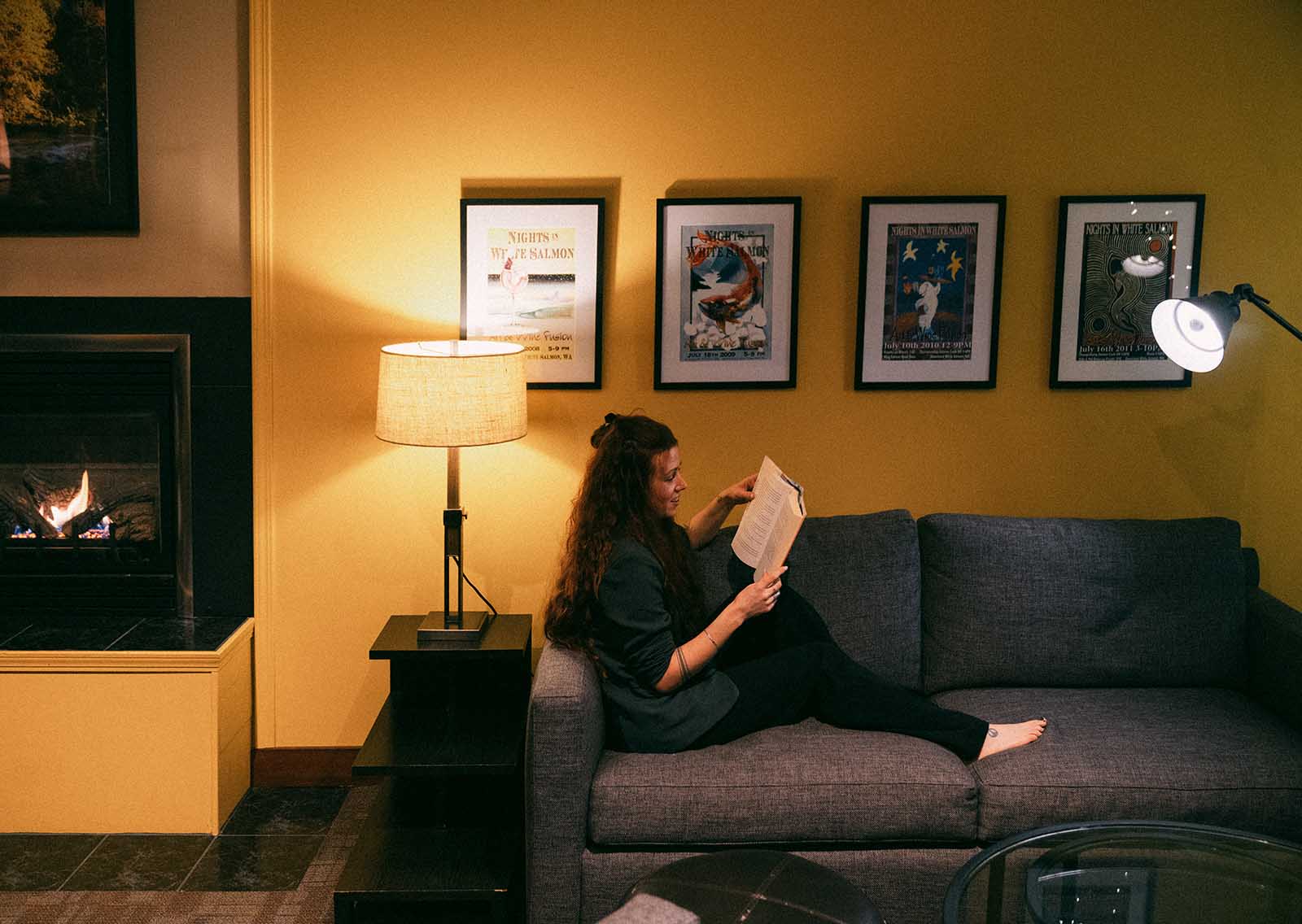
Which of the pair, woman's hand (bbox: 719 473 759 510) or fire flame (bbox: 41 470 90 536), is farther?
fire flame (bbox: 41 470 90 536)

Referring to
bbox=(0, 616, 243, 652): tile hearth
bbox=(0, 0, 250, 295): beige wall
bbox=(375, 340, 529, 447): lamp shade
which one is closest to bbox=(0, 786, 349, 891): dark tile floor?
bbox=(0, 616, 243, 652): tile hearth

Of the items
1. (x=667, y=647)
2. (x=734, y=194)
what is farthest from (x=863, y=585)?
(x=734, y=194)

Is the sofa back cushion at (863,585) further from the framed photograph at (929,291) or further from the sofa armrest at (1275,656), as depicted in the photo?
the sofa armrest at (1275,656)

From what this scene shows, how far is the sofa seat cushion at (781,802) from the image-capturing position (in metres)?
2.33

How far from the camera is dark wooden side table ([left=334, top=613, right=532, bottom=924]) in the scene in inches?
92.5

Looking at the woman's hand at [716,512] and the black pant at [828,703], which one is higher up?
the woman's hand at [716,512]

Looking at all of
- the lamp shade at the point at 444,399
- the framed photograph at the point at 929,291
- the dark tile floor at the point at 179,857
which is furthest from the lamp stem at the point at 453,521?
the framed photograph at the point at 929,291

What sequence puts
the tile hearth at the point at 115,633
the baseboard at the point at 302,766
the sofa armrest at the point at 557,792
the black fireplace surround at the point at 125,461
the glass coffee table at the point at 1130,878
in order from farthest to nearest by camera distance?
1. the baseboard at the point at 302,766
2. the black fireplace surround at the point at 125,461
3. the tile hearth at the point at 115,633
4. the sofa armrest at the point at 557,792
5. the glass coffee table at the point at 1130,878

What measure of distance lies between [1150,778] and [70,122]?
11.0ft

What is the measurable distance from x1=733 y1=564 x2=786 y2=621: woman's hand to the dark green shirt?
17 centimetres

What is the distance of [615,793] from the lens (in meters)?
2.33

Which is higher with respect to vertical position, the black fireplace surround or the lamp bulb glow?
the lamp bulb glow

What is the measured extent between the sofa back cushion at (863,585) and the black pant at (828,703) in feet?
0.65

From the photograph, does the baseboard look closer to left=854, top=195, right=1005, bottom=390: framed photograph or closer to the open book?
the open book
